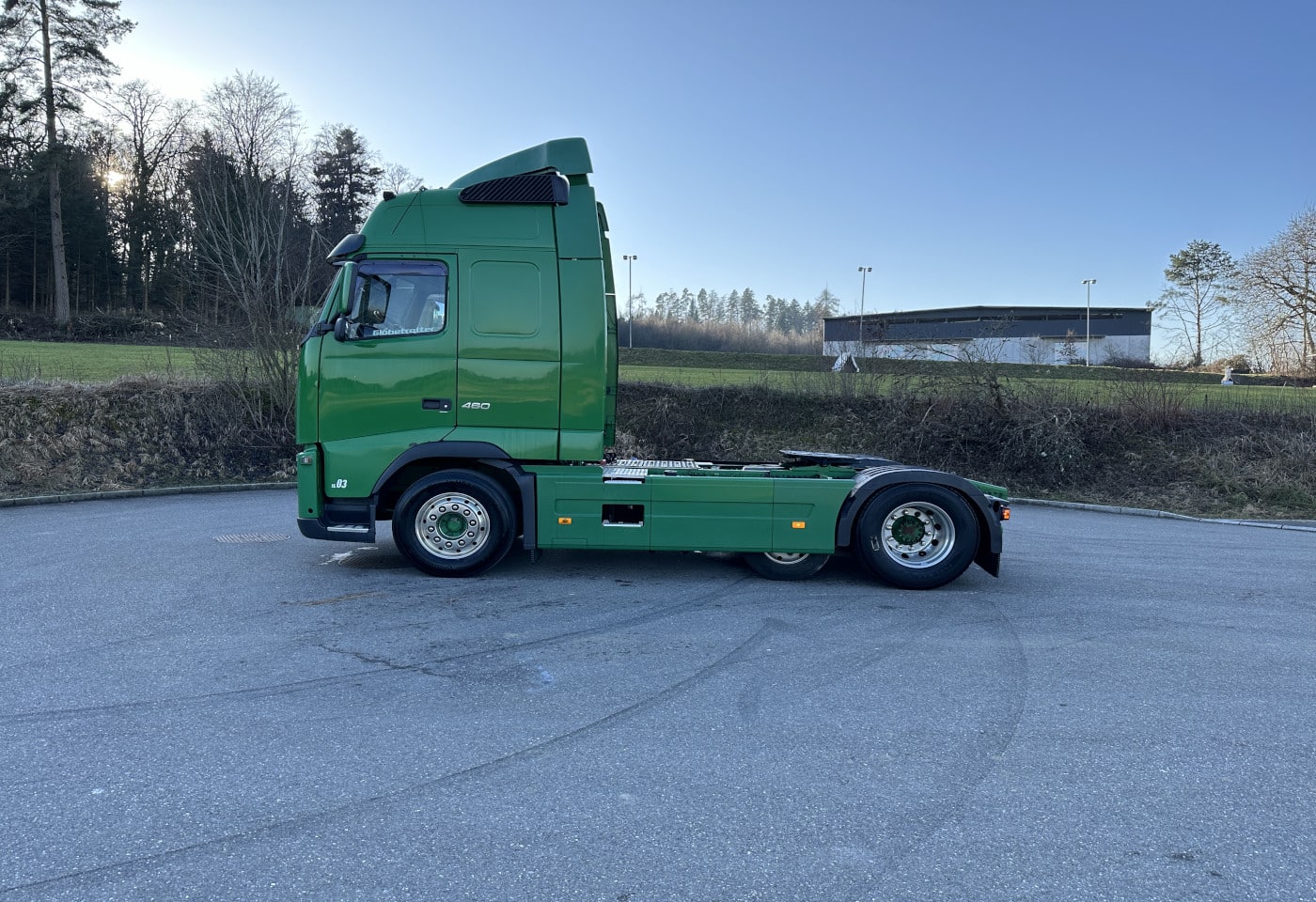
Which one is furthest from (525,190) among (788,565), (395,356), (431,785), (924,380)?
(924,380)

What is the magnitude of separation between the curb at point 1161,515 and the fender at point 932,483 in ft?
25.8

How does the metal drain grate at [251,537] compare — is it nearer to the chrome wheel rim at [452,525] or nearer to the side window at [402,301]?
the chrome wheel rim at [452,525]

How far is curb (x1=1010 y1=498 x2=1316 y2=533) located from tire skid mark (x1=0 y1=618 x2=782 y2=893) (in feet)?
36.4

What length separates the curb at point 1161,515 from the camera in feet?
40.5

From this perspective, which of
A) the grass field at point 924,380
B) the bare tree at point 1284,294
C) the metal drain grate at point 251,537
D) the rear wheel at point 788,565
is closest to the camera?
the rear wheel at point 788,565

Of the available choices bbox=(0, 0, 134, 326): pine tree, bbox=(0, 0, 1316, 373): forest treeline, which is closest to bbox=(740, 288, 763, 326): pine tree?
bbox=(0, 0, 1316, 373): forest treeline

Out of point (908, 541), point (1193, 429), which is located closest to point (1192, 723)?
point (908, 541)

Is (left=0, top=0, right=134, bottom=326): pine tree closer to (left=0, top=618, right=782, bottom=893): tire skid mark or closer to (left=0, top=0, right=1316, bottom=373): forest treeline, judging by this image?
(left=0, top=0, right=1316, bottom=373): forest treeline

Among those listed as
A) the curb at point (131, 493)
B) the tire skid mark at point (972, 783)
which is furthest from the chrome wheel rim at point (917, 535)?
the curb at point (131, 493)

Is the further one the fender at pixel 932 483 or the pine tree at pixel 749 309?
the pine tree at pixel 749 309

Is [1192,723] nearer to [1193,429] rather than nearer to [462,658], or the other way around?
[462,658]

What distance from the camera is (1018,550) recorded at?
9609mm

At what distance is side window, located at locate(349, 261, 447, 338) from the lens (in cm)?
716

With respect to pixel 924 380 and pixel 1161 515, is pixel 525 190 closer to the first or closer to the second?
pixel 1161 515
